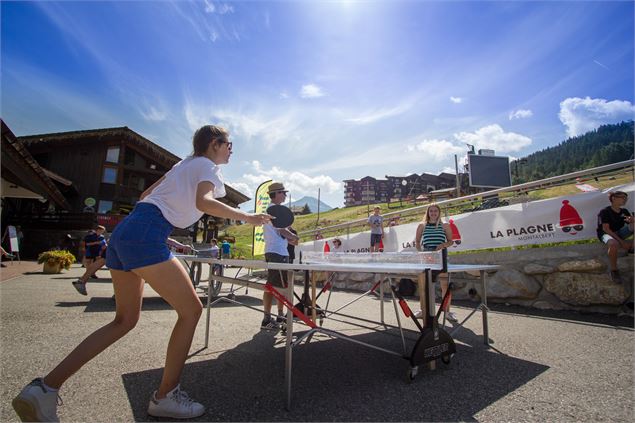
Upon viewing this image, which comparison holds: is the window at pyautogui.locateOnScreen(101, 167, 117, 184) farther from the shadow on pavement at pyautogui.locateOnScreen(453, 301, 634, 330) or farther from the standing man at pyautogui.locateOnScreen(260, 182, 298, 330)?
the shadow on pavement at pyautogui.locateOnScreen(453, 301, 634, 330)

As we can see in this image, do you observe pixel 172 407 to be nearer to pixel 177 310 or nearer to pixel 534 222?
pixel 177 310

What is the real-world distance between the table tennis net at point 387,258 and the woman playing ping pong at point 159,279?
1216 millimetres

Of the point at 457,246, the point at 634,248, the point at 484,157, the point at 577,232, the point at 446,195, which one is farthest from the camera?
the point at 446,195

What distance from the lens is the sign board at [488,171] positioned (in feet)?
84.5

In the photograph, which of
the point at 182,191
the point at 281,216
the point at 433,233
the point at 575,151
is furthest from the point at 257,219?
the point at 575,151

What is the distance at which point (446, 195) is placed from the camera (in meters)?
35.8

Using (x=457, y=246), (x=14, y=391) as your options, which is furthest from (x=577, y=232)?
(x=14, y=391)

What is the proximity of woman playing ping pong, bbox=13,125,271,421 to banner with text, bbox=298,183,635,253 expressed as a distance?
5.74 meters

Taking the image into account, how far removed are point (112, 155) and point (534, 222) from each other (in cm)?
3028

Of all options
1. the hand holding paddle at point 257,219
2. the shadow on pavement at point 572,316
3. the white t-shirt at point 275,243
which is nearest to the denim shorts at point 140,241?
the hand holding paddle at point 257,219

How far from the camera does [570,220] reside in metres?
5.24

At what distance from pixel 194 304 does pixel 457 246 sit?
6292 millimetres

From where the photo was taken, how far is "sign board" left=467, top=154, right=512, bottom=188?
25750 millimetres

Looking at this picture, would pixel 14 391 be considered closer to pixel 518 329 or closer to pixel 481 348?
pixel 481 348
